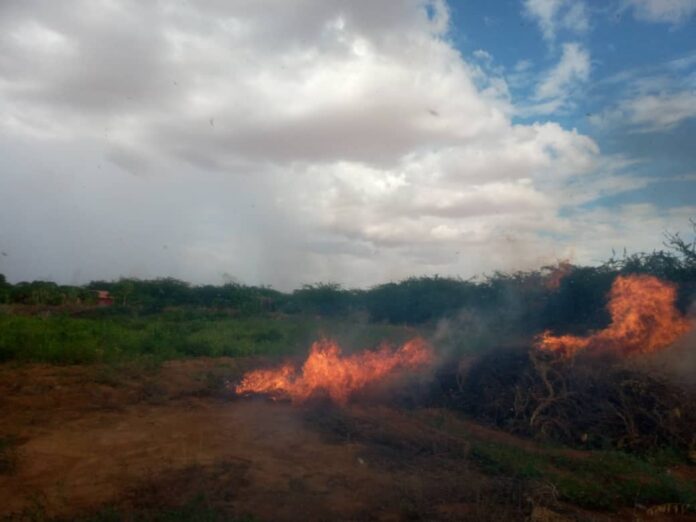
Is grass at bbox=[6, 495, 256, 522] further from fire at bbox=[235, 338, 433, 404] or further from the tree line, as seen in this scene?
the tree line

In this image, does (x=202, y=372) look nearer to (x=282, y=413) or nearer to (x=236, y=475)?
(x=282, y=413)

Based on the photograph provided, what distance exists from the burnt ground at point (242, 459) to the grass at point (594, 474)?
19cm

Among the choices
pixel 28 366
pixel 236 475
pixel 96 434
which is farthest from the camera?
pixel 28 366

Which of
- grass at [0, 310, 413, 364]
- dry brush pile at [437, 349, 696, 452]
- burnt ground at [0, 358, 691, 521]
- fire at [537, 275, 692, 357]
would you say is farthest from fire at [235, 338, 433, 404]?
grass at [0, 310, 413, 364]

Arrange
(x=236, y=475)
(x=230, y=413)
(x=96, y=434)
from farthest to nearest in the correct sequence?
(x=230, y=413) < (x=96, y=434) < (x=236, y=475)

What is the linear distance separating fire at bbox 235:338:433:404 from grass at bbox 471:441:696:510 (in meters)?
2.81

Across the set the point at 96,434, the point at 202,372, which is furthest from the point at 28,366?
the point at 96,434

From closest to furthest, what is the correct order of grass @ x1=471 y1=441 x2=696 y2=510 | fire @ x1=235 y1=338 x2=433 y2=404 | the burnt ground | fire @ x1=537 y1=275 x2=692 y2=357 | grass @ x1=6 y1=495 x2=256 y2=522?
1. grass @ x1=6 y1=495 x2=256 y2=522
2. the burnt ground
3. grass @ x1=471 y1=441 x2=696 y2=510
4. fire @ x1=235 y1=338 x2=433 y2=404
5. fire @ x1=537 y1=275 x2=692 y2=357

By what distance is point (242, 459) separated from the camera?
6426 mm

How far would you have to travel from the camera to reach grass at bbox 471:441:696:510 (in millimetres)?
5883

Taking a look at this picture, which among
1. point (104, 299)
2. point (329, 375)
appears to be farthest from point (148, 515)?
point (104, 299)

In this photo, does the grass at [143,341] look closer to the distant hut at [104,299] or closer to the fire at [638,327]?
the fire at [638,327]

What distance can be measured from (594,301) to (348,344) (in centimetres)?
775

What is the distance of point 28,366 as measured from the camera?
11031mm
